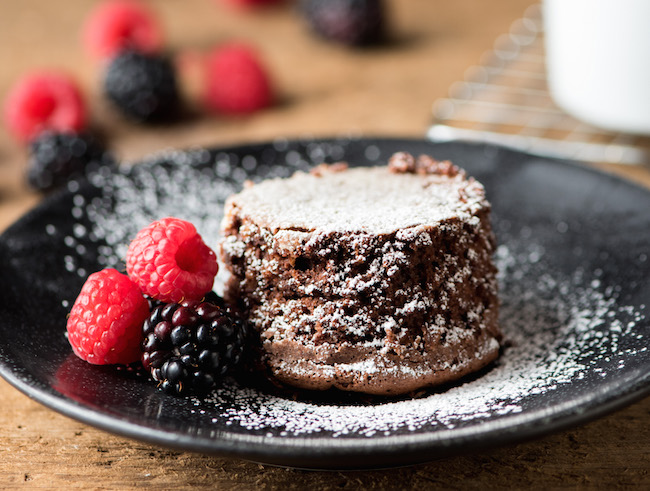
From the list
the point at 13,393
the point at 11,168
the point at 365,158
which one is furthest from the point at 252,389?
the point at 11,168

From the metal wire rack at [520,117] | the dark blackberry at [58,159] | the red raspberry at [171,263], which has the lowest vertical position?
the metal wire rack at [520,117]

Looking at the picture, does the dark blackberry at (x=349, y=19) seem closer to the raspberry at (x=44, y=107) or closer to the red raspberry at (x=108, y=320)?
the raspberry at (x=44, y=107)

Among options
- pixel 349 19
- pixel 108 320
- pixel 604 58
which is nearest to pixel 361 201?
pixel 108 320

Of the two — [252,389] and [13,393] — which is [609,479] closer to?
[252,389]

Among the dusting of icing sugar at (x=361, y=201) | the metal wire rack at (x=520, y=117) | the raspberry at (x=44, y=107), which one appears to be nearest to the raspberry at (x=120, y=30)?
Answer: the raspberry at (x=44, y=107)

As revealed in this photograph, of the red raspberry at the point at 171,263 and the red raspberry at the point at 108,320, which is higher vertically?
the red raspberry at the point at 171,263

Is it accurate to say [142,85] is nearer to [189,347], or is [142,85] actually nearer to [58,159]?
[58,159]
